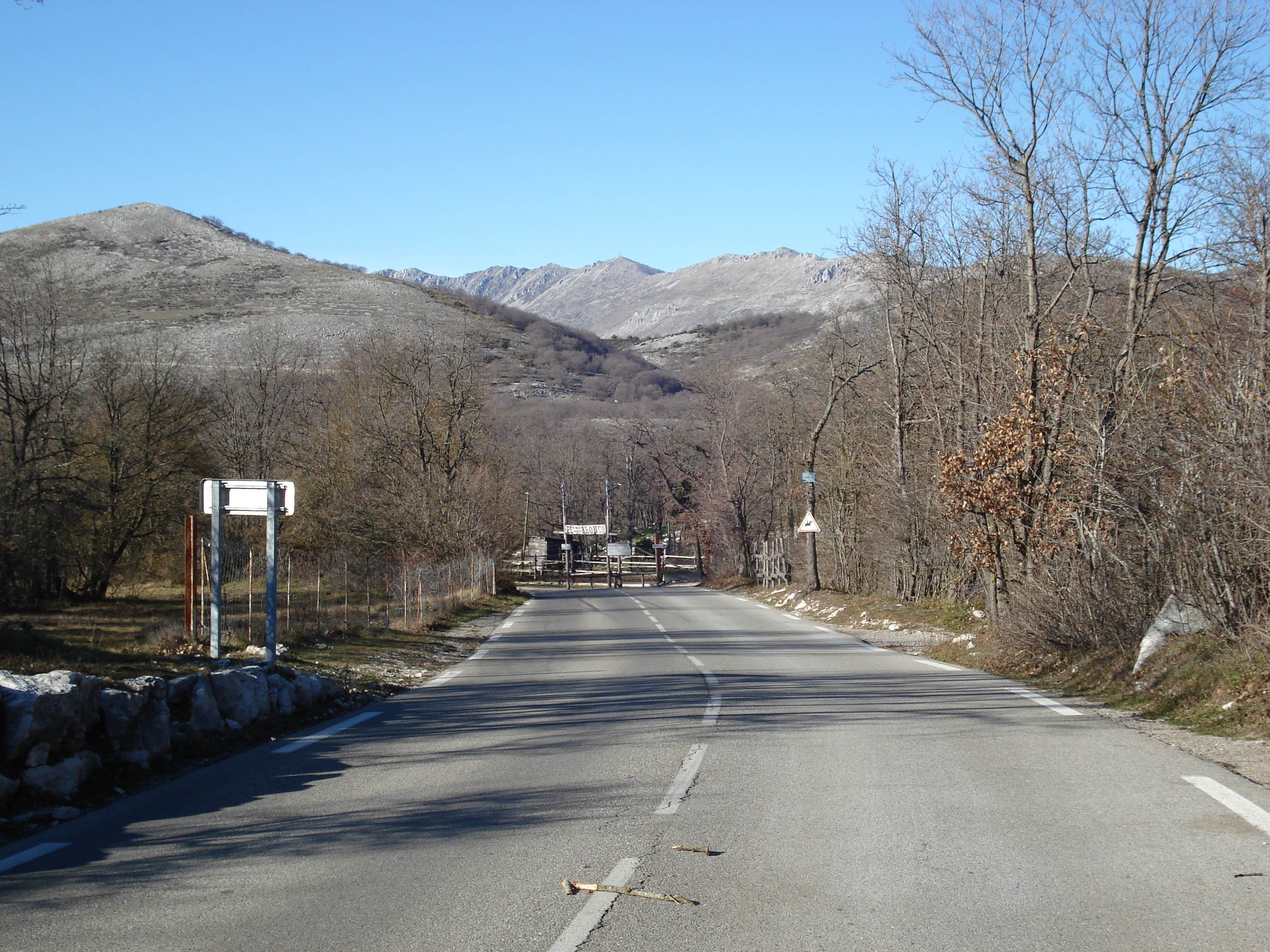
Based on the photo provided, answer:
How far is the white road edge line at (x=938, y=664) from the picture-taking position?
45.8 ft

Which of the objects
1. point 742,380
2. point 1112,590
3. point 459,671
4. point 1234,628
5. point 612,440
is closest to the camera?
point 1234,628

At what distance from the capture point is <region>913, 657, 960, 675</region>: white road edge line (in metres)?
14.0

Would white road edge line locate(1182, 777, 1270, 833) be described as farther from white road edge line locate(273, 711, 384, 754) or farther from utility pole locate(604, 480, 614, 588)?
utility pole locate(604, 480, 614, 588)

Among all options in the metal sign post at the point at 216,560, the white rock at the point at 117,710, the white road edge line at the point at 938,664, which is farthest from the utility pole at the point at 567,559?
the white rock at the point at 117,710

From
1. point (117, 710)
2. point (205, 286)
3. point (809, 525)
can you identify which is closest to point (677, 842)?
point (117, 710)

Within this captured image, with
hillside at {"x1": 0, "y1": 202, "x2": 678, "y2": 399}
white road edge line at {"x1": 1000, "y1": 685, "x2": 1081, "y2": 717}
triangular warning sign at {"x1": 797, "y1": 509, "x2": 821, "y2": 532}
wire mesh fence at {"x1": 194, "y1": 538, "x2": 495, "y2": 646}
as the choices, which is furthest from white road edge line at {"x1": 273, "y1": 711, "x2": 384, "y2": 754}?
hillside at {"x1": 0, "y1": 202, "x2": 678, "y2": 399}

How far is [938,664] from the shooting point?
579 inches

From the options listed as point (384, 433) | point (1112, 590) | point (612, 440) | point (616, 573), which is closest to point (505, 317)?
point (612, 440)

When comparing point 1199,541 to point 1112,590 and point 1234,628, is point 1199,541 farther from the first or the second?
point 1112,590

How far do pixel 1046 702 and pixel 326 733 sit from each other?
7.52m

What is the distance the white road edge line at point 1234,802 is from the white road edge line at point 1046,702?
2.88 m

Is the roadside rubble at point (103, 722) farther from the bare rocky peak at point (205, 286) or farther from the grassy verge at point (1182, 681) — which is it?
the bare rocky peak at point (205, 286)

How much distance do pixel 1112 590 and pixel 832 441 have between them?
23.5 m

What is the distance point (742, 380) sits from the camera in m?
49.6
